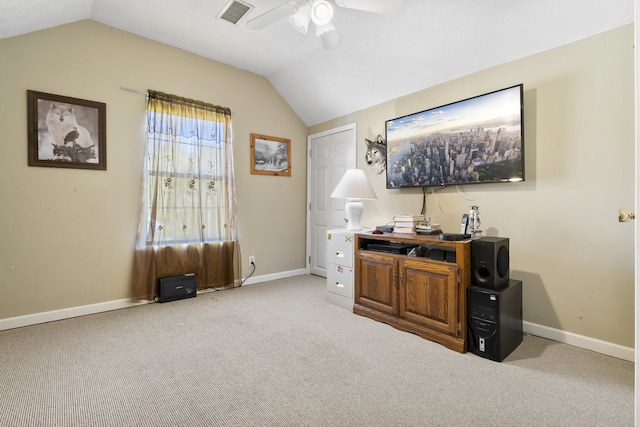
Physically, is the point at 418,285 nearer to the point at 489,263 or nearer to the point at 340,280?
the point at 489,263

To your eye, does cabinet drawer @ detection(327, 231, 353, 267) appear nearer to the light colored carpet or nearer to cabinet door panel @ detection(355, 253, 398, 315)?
cabinet door panel @ detection(355, 253, 398, 315)

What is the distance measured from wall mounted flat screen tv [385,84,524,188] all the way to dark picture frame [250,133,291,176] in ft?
5.35

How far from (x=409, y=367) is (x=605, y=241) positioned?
1670 millimetres

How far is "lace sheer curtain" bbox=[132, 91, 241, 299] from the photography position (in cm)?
323

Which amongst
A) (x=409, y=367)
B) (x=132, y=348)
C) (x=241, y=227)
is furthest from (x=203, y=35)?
(x=409, y=367)

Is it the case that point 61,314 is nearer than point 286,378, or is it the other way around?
point 286,378

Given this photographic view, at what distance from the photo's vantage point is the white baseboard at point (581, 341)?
2.04m

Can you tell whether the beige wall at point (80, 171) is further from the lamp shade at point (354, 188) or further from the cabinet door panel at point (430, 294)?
the cabinet door panel at point (430, 294)

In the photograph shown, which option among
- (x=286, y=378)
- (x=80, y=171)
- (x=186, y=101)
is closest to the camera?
(x=286, y=378)

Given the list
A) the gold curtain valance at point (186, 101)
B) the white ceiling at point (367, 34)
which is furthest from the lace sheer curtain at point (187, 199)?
the white ceiling at point (367, 34)

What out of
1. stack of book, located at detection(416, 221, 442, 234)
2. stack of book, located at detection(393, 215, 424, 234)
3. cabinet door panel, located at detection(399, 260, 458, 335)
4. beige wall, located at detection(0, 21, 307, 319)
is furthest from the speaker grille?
beige wall, located at detection(0, 21, 307, 319)

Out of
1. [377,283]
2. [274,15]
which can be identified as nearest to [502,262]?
[377,283]

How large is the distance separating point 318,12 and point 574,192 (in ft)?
7.50

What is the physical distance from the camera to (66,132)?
2.82 metres
